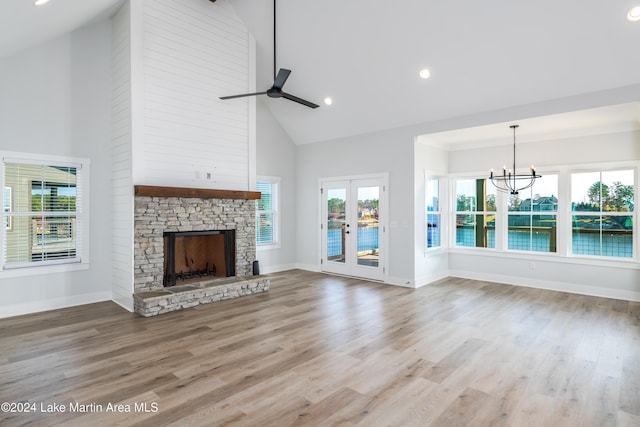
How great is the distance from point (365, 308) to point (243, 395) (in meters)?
2.68

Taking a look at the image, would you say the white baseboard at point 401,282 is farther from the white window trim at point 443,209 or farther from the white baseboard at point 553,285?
the white baseboard at point 553,285

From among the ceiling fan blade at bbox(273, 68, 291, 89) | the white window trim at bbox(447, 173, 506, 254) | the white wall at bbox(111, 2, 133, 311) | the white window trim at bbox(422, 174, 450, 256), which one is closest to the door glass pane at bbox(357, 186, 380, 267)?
the white window trim at bbox(422, 174, 450, 256)

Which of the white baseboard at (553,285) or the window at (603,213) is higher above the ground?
the window at (603,213)

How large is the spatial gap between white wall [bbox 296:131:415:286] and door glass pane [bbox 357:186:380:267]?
360 millimetres

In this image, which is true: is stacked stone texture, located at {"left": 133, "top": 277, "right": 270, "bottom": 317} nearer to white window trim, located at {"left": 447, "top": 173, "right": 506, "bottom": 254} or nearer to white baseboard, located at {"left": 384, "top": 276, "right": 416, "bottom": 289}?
white baseboard, located at {"left": 384, "top": 276, "right": 416, "bottom": 289}

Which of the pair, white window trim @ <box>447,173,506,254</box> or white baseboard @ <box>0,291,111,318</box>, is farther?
white window trim @ <box>447,173,506,254</box>

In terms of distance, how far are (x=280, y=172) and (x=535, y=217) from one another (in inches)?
204

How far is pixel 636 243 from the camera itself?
18.3ft

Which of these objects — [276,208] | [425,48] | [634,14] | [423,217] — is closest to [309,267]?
[276,208]

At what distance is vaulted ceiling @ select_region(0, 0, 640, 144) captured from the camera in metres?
4.03

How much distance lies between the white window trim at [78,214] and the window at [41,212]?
0.01m

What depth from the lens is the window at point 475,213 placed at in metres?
7.16

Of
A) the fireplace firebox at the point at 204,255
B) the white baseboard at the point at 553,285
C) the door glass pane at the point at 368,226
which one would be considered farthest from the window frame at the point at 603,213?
the fireplace firebox at the point at 204,255

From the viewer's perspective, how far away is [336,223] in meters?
7.82
